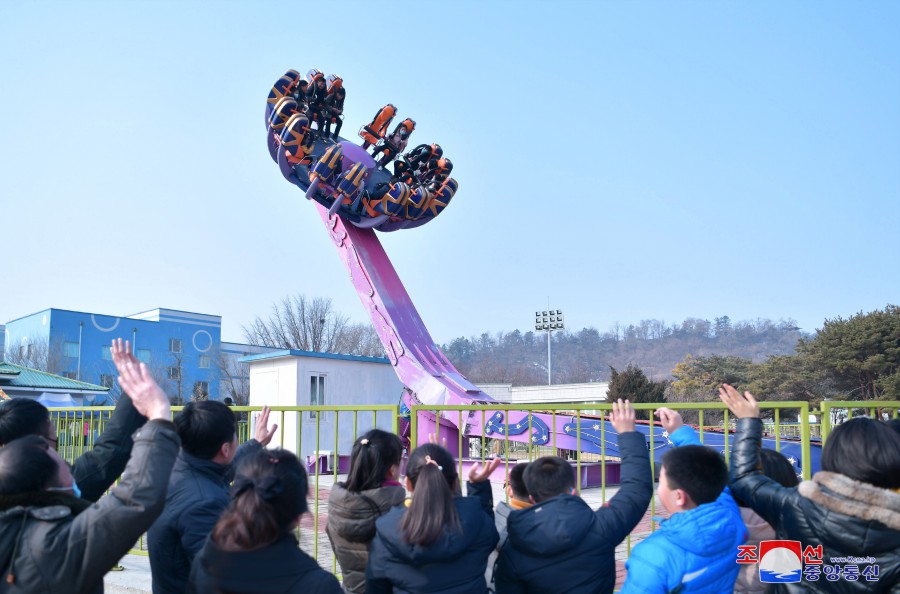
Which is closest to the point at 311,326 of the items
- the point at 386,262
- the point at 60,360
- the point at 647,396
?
the point at 60,360

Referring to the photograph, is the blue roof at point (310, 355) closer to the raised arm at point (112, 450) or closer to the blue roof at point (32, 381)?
the blue roof at point (32, 381)

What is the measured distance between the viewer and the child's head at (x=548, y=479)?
2.82 m

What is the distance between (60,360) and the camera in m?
36.2

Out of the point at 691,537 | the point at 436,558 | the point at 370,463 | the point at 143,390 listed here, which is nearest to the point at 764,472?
the point at 691,537

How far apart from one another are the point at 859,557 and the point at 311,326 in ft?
134

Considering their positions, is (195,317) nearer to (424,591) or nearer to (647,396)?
(647,396)

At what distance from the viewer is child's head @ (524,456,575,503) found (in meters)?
2.82

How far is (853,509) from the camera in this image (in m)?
2.23

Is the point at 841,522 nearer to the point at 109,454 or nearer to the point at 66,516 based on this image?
the point at 66,516

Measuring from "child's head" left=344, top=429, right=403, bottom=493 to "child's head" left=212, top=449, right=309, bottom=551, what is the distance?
2.44 ft

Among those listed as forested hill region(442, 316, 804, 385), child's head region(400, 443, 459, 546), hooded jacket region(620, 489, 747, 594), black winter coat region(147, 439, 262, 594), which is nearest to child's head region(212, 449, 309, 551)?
child's head region(400, 443, 459, 546)

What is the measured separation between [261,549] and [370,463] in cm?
95

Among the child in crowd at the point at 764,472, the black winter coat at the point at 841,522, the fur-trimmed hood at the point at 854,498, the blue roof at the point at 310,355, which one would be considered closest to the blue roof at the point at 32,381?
the blue roof at the point at 310,355

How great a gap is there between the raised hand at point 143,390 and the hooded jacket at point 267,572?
0.45 metres
